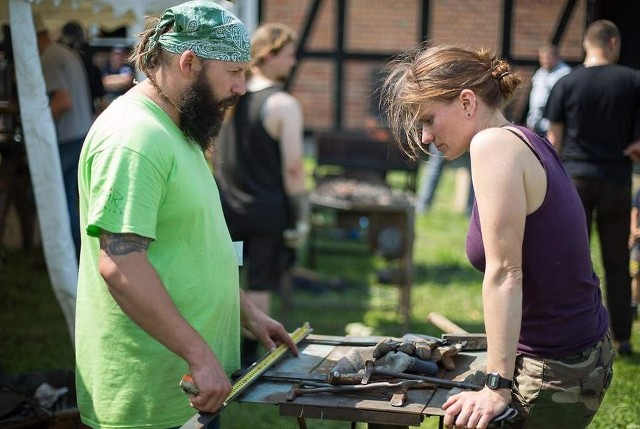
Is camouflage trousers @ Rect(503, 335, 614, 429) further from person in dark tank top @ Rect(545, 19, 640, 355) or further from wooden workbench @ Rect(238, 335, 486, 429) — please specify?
person in dark tank top @ Rect(545, 19, 640, 355)

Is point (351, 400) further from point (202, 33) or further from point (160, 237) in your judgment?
point (202, 33)

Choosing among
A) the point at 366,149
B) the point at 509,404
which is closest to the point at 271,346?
the point at 509,404

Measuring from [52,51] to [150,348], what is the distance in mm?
4637

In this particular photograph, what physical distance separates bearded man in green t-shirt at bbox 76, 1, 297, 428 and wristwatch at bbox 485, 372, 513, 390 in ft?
2.08

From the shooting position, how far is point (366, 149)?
366 inches

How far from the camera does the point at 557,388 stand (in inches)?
90.4

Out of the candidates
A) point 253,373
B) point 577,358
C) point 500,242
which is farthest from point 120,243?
point 577,358

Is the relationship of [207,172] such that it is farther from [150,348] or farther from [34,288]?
[34,288]

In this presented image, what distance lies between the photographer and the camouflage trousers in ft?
7.54

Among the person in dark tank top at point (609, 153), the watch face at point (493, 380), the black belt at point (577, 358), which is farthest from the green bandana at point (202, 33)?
the person in dark tank top at point (609, 153)

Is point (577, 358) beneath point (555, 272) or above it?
beneath

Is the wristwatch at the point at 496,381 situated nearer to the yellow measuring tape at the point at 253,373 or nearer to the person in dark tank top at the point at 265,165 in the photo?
the yellow measuring tape at the point at 253,373

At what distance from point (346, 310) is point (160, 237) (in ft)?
14.7

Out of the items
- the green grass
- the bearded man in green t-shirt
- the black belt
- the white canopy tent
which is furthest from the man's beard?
the green grass
